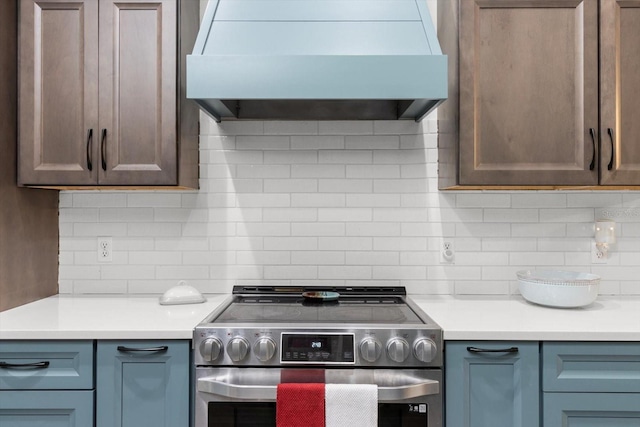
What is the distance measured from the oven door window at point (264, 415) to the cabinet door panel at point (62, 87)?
108 centimetres

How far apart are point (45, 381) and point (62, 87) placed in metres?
1.15

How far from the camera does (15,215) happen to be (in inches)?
77.1

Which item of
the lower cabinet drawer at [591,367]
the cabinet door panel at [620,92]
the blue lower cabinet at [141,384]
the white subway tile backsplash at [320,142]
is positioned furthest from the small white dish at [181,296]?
the cabinet door panel at [620,92]

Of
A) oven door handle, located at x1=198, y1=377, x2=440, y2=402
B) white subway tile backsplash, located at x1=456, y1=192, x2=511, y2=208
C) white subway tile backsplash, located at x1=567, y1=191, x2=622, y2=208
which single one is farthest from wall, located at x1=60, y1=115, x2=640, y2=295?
oven door handle, located at x1=198, y1=377, x2=440, y2=402

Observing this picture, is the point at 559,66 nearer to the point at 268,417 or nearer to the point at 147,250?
the point at 268,417

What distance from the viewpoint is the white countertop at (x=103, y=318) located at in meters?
1.62

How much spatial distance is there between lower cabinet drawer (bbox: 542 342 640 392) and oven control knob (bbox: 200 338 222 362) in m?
1.13

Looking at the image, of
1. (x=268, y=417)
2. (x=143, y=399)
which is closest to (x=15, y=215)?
(x=143, y=399)

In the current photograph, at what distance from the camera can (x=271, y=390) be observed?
157 cm

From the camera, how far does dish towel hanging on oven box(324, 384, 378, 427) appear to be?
5.04ft

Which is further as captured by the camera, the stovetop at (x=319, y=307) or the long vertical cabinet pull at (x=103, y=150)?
the long vertical cabinet pull at (x=103, y=150)

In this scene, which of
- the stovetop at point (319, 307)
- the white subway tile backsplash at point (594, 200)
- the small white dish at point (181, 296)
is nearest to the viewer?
the stovetop at point (319, 307)

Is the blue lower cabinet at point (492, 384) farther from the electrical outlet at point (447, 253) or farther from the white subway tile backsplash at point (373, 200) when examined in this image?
the white subway tile backsplash at point (373, 200)

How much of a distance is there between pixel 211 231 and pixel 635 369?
1.81m
